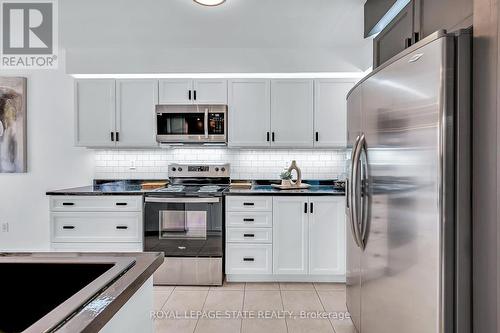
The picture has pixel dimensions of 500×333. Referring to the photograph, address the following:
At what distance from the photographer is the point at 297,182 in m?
3.54

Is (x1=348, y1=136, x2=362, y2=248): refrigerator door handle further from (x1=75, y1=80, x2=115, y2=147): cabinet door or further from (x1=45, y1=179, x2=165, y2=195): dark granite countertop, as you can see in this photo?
(x1=75, y1=80, x2=115, y2=147): cabinet door

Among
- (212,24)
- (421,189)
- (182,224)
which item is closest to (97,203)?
(182,224)

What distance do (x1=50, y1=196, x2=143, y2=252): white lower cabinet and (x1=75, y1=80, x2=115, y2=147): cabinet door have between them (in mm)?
763

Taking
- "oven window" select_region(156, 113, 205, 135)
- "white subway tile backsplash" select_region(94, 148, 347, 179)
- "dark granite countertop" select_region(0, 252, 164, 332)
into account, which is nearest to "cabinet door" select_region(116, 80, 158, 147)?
"oven window" select_region(156, 113, 205, 135)

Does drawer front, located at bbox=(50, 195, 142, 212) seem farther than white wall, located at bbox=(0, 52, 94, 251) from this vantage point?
No

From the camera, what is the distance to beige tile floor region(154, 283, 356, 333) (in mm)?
2312

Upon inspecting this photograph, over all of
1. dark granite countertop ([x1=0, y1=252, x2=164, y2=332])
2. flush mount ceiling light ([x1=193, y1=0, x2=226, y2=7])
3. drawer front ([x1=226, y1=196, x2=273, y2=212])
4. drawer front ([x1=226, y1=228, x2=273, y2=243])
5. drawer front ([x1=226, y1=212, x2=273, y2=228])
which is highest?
flush mount ceiling light ([x1=193, y1=0, x2=226, y2=7])

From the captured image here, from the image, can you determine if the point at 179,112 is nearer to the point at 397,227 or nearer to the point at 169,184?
the point at 169,184

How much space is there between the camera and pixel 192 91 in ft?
11.3

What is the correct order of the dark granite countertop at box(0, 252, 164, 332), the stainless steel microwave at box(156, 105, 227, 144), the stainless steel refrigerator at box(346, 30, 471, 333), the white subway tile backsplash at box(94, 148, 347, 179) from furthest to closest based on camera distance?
the white subway tile backsplash at box(94, 148, 347, 179) → the stainless steel microwave at box(156, 105, 227, 144) → the stainless steel refrigerator at box(346, 30, 471, 333) → the dark granite countertop at box(0, 252, 164, 332)

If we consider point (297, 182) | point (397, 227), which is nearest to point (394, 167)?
point (397, 227)

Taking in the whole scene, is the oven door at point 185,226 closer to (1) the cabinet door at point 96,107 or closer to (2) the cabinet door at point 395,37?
(1) the cabinet door at point 96,107

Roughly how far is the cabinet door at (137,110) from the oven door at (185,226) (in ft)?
2.70

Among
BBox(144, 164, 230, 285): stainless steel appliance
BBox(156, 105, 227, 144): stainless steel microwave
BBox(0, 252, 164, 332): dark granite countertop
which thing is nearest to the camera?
BBox(0, 252, 164, 332): dark granite countertop
